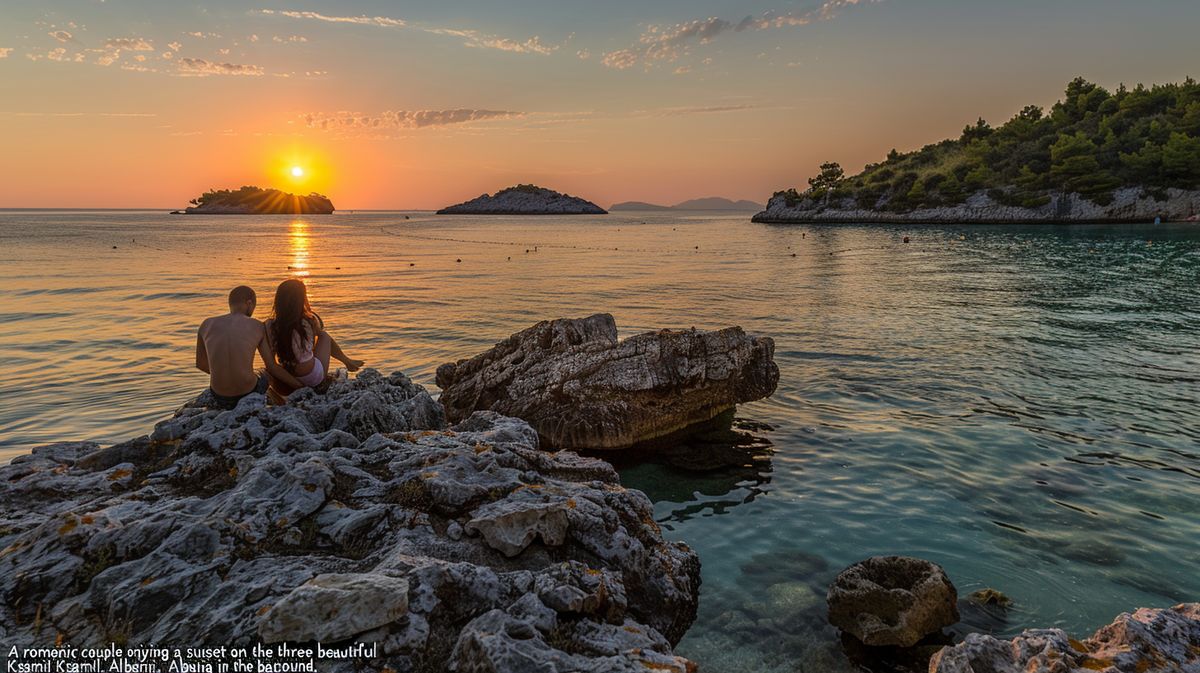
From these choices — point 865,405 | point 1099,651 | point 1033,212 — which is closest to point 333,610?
point 1099,651

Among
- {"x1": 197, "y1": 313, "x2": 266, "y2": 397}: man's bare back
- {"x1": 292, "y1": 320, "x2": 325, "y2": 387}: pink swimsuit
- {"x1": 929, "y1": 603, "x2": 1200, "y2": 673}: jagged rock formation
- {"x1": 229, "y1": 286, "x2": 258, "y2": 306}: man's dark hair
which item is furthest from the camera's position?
{"x1": 292, "y1": 320, "x2": 325, "y2": 387}: pink swimsuit

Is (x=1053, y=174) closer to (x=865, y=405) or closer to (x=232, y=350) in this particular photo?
(x=865, y=405)

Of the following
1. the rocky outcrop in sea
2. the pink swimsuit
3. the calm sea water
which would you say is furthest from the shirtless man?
the rocky outcrop in sea

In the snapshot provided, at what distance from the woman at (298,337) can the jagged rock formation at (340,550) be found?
1156 mm

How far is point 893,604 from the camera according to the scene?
730 cm

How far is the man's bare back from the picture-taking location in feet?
30.1

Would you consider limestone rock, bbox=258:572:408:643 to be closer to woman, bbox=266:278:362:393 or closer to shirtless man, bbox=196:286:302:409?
shirtless man, bbox=196:286:302:409

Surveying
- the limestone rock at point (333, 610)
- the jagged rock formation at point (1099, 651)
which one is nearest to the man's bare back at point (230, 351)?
the limestone rock at point (333, 610)

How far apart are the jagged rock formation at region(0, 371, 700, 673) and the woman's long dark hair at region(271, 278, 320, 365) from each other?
3.78ft

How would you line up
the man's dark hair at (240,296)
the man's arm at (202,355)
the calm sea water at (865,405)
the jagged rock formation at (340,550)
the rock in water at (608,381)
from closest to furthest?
the jagged rock formation at (340,550), the calm sea water at (865,405), the man's arm at (202,355), the man's dark hair at (240,296), the rock in water at (608,381)

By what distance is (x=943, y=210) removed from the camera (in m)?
141

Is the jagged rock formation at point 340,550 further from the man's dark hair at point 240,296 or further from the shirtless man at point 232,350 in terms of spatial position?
the man's dark hair at point 240,296

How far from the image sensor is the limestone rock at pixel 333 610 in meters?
4.54

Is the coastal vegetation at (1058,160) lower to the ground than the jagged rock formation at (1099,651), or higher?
higher
